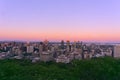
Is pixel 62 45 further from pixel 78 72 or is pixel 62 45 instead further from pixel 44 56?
pixel 78 72

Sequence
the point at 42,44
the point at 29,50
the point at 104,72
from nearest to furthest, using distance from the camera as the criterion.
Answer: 1. the point at 104,72
2. the point at 29,50
3. the point at 42,44

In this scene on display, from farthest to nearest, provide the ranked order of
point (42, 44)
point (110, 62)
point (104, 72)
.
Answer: point (42, 44)
point (110, 62)
point (104, 72)

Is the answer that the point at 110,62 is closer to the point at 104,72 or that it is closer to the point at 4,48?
the point at 104,72

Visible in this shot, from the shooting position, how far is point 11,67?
35.7 ft

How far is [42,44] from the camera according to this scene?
44531mm

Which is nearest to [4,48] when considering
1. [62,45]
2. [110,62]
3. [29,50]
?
[29,50]

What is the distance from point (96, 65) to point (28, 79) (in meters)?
4.56

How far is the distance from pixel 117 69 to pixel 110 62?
1.16 metres

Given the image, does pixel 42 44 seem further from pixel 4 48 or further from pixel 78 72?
pixel 78 72

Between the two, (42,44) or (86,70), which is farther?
(42,44)

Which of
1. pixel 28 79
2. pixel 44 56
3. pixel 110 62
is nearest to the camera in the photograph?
pixel 28 79

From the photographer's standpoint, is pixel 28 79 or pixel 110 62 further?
pixel 110 62

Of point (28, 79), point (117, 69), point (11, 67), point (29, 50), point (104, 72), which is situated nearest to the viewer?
point (28, 79)

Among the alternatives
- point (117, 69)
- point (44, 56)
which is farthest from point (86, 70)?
point (44, 56)
